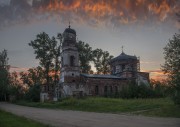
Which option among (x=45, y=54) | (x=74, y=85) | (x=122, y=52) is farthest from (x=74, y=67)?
(x=122, y=52)

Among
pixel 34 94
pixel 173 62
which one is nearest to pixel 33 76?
pixel 34 94

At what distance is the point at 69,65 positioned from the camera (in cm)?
5069

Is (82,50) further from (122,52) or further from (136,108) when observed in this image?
(136,108)

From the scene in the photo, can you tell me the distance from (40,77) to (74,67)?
17345 mm

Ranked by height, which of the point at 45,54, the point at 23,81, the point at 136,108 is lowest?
the point at 136,108

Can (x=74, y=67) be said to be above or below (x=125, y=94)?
above

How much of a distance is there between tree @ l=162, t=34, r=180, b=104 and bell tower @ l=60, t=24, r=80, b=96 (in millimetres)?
27093

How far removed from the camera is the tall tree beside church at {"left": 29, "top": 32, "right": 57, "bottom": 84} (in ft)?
208

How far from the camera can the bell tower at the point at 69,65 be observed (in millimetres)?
50000

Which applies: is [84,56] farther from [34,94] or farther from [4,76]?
[4,76]

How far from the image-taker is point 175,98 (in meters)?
23.5

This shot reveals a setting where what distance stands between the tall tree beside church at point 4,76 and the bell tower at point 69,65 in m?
10.4

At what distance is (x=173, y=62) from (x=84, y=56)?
48.8 metres

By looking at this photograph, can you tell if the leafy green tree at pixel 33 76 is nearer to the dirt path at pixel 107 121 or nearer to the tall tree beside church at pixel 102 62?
the tall tree beside church at pixel 102 62
